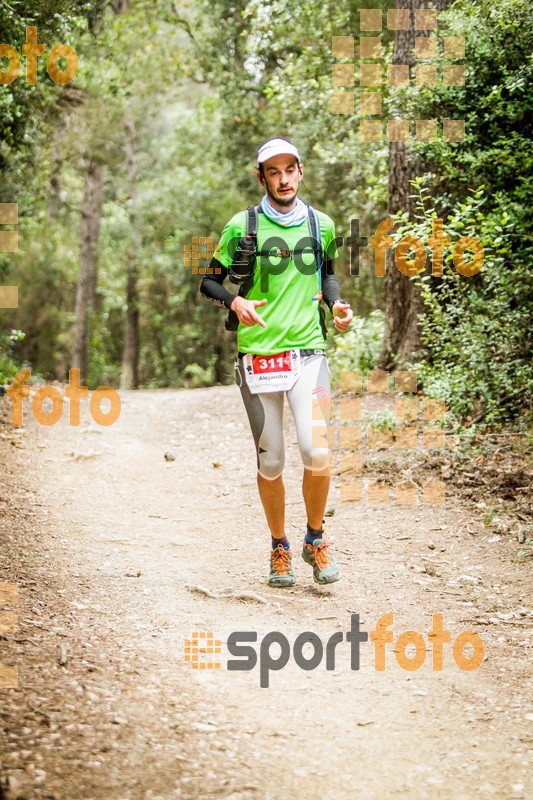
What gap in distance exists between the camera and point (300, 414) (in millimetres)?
4605

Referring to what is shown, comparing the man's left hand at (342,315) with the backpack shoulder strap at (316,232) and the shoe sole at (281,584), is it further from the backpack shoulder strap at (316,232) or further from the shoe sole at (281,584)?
the shoe sole at (281,584)

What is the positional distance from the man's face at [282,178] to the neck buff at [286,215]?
44 mm

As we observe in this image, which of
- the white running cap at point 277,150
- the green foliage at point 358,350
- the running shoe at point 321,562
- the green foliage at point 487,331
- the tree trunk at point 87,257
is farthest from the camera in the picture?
the tree trunk at point 87,257

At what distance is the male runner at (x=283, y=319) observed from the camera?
452 centimetres

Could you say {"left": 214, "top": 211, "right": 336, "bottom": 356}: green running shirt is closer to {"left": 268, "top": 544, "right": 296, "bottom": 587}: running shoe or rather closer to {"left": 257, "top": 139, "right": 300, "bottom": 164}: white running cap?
{"left": 257, "top": 139, "right": 300, "bottom": 164}: white running cap

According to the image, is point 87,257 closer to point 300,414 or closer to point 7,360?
point 7,360

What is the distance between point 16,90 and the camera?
9594 millimetres

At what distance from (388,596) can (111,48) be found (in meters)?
12.5

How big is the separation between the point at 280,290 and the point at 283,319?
0.16 m

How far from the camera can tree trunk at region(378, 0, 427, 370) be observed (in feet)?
30.8

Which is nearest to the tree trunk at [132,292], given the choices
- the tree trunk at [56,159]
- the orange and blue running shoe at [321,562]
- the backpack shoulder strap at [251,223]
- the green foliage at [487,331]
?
the tree trunk at [56,159]

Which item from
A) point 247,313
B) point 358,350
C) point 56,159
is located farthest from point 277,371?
point 56,159

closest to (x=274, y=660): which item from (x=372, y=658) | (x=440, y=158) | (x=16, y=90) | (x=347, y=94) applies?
(x=372, y=658)

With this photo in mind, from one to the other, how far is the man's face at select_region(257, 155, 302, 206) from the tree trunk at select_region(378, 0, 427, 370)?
4611mm
